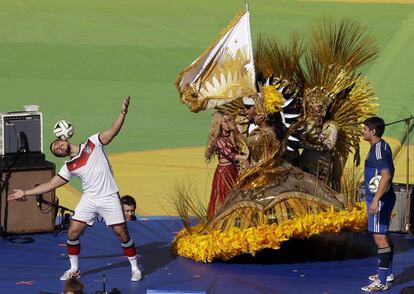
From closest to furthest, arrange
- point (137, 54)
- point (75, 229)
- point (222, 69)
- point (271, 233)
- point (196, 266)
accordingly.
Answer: point (75, 229) < point (271, 233) < point (196, 266) < point (222, 69) < point (137, 54)

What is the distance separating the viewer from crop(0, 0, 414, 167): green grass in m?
20.7

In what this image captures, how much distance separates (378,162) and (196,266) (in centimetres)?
219

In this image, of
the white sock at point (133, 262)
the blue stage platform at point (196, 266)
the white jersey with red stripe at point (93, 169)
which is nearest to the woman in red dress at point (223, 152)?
the blue stage platform at point (196, 266)

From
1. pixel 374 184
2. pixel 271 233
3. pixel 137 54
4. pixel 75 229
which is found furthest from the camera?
pixel 137 54

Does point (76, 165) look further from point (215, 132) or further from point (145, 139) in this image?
point (145, 139)

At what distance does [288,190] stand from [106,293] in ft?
7.55

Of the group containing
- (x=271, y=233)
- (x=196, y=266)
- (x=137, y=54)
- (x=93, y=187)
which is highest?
(x=137, y=54)

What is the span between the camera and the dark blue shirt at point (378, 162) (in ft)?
41.1

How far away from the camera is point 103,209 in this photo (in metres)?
12.9

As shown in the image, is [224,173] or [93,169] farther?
[224,173]

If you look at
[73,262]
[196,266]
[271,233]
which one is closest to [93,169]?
[73,262]

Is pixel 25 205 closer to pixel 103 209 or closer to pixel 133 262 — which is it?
pixel 103 209

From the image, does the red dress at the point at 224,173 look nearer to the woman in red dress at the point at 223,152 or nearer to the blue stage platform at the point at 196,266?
the woman in red dress at the point at 223,152

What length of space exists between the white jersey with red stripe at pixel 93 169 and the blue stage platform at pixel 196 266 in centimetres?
87
